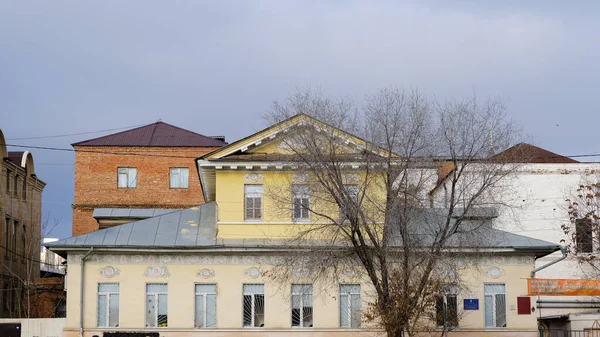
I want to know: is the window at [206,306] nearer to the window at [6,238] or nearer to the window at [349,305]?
the window at [349,305]

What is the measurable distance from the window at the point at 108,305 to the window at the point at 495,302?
1478 centimetres

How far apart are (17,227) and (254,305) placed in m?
25.6

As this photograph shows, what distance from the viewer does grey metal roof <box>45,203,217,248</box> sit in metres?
37.9

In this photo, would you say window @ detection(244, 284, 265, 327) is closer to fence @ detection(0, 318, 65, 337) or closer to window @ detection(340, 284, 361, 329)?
window @ detection(340, 284, 361, 329)

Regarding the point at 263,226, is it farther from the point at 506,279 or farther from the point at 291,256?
the point at 506,279

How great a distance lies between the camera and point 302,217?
123ft

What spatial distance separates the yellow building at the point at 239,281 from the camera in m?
37.7

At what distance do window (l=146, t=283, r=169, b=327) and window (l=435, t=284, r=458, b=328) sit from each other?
423 inches

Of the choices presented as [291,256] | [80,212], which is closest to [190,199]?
[80,212]

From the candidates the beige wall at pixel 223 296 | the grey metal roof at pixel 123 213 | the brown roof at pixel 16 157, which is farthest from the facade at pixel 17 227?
the beige wall at pixel 223 296

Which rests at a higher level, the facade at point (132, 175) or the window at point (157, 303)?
the facade at point (132, 175)

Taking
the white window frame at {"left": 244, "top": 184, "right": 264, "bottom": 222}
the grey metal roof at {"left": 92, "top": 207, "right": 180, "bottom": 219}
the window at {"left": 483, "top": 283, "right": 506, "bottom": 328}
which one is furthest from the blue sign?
the grey metal roof at {"left": 92, "top": 207, "right": 180, "bottom": 219}

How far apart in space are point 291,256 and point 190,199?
3236 cm

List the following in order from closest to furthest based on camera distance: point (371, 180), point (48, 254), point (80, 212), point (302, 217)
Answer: point (371, 180) < point (302, 217) < point (80, 212) < point (48, 254)
